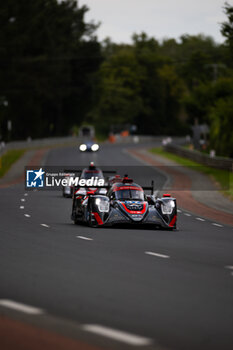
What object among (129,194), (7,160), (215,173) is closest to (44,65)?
(7,160)

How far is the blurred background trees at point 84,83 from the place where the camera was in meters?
84.5

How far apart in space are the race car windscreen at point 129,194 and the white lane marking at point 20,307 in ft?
44.9

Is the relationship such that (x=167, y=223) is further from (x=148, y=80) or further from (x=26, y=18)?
(x=148, y=80)

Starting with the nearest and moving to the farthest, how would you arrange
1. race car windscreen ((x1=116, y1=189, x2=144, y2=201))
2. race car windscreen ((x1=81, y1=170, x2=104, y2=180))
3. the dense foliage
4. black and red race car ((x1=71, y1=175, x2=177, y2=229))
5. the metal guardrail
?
black and red race car ((x1=71, y1=175, x2=177, y2=229)) < race car windscreen ((x1=116, y1=189, x2=144, y2=201)) < race car windscreen ((x1=81, y1=170, x2=104, y2=180)) < the metal guardrail < the dense foliage

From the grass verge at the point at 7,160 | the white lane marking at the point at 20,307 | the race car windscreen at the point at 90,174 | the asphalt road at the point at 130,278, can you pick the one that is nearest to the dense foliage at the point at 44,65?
the grass verge at the point at 7,160

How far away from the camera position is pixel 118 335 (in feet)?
30.0

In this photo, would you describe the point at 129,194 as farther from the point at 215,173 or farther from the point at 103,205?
the point at 215,173

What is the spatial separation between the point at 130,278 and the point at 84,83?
13107 centimetres

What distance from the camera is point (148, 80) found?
7096 inches

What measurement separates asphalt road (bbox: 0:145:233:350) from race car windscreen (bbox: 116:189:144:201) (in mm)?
938

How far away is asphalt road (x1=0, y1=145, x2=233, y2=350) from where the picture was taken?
9875 mm

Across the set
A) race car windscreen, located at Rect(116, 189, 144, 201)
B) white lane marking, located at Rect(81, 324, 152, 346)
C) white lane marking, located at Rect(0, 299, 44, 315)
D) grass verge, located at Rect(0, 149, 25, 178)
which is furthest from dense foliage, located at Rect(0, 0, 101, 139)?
white lane marking, located at Rect(81, 324, 152, 346)

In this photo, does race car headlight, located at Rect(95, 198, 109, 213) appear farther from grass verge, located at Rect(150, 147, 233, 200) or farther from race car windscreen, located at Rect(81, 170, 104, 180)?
grass verge, located at Rect(150, 147, 233, 200)

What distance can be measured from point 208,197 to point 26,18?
77460 mm
